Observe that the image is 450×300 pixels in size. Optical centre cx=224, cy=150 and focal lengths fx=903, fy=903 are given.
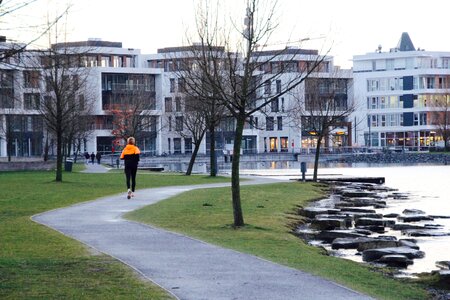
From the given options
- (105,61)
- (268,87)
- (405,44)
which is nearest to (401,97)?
(405,44)

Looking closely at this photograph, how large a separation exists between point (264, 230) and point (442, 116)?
394 feet

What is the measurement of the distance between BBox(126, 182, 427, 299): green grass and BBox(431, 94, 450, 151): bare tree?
93870 mm

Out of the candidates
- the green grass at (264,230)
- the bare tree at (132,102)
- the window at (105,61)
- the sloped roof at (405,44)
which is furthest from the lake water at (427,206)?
the sloped roof at (405,44)

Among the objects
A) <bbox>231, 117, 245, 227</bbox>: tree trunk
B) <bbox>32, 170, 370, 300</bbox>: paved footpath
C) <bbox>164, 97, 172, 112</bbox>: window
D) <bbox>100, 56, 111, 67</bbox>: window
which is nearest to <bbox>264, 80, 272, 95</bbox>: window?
<bbox>231, 117, 245, 227</bbox>: tree trunk

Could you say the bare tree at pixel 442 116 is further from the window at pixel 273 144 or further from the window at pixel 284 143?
the window at pixel 273 144

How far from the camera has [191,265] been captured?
52.7 feet

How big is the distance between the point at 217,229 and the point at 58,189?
759 inches

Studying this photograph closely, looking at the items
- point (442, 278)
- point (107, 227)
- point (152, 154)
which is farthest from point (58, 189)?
point (152, 154)

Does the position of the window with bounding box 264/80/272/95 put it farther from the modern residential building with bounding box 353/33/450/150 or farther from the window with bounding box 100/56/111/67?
the modern residential building with bounding box 353/33/450/150

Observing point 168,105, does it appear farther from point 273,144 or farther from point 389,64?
point 389,64

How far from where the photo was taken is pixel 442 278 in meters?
17.1

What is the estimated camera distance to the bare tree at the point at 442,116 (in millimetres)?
131188

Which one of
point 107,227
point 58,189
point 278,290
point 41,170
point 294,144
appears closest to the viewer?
point 278,290

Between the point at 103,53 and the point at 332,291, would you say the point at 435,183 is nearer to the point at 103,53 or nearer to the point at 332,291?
the point at 332,291
